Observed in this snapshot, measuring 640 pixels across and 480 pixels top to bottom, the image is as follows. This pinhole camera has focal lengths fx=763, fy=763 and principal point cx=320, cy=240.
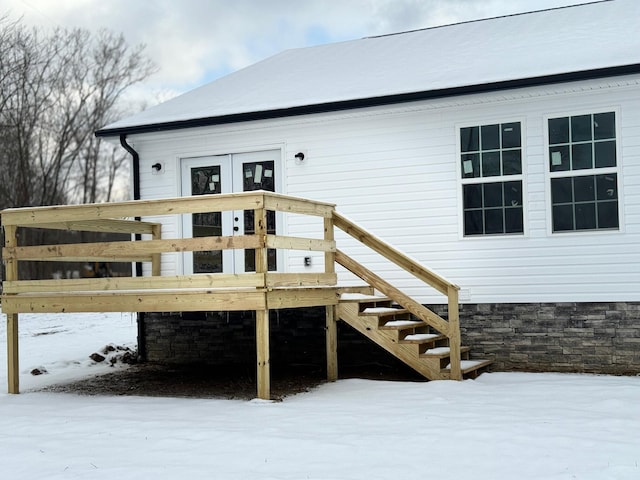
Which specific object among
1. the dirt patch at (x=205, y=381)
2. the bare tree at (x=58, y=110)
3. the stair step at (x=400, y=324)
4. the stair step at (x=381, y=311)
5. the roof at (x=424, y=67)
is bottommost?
the dirt patch at (x=205, y=381)

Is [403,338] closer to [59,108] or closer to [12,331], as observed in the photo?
[12,331]

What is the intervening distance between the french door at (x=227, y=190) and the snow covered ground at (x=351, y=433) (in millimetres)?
2667

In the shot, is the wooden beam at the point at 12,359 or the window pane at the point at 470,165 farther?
the window pane at the point at 470,165

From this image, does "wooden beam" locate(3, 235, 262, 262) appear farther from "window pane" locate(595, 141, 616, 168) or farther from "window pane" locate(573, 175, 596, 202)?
"window pane" locate(595, 141, 616, 168)

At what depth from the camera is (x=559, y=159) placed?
27.5 feet

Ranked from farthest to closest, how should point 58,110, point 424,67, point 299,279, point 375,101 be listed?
point 58,110 < point 424,67 < point 375,101 < point 299,279

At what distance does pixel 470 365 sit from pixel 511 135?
103 inches

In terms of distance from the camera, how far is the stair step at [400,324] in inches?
311

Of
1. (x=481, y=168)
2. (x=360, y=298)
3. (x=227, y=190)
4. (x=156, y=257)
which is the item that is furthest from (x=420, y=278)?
(x=156, y=257)

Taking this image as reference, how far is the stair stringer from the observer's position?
7793mm

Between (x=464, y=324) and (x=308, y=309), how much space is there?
2011 millimetres

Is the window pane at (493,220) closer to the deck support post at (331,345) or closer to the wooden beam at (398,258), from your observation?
the wooden beam at (398,258)

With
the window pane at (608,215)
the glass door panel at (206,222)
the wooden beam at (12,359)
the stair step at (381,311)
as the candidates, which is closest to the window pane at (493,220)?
the window pane at (608,215)

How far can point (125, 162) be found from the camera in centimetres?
3056
